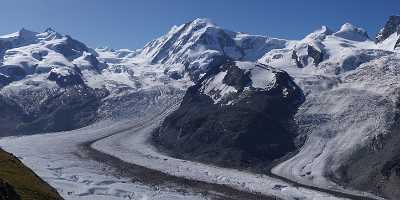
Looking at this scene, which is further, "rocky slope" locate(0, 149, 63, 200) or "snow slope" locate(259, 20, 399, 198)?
"snow slope" locate(259, 20, 399, 198)

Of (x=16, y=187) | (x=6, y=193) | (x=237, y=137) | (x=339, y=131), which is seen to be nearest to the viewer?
(x=6, y=193)

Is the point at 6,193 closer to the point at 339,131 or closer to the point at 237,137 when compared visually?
the point at 339,131

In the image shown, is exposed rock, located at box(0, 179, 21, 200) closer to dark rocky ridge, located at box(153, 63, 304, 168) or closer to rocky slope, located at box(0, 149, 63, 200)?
rocky slope, located at box(0, 149, 63, 200)

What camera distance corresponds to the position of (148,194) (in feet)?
353

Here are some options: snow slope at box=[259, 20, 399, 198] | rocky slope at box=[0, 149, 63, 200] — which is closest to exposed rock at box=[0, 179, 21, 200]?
rocky slope at box=[0, 149, 63, 200]

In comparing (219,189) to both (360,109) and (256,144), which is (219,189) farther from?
(360,109)

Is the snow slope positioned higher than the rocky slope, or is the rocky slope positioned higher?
the snow slope

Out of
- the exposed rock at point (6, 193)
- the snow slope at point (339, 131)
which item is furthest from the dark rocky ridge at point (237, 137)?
the exposed rock at point (6, 193)

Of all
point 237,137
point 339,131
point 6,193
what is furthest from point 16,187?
point 237,137

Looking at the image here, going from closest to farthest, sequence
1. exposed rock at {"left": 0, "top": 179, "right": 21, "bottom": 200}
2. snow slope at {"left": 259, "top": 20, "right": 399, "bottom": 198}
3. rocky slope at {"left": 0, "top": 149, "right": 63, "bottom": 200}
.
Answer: exposed rock at {"left": 0, "top": 179, "right": 21, "bottom": 200}, rocky slope at {"left": 0, "top": 149, "right": 63, "bottom": 200}, snow slope at {"left": 259, "top": 20, "right": 399, "bottom": 198}

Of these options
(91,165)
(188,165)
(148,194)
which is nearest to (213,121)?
(188,165)

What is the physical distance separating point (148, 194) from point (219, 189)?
17.0m

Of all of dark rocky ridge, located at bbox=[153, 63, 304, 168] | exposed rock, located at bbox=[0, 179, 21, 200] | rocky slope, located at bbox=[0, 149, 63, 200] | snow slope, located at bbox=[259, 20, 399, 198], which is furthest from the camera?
dark rocky ridge, located at bbox=[153, 63, 304, 168]

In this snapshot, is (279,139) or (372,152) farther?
(279,139)
